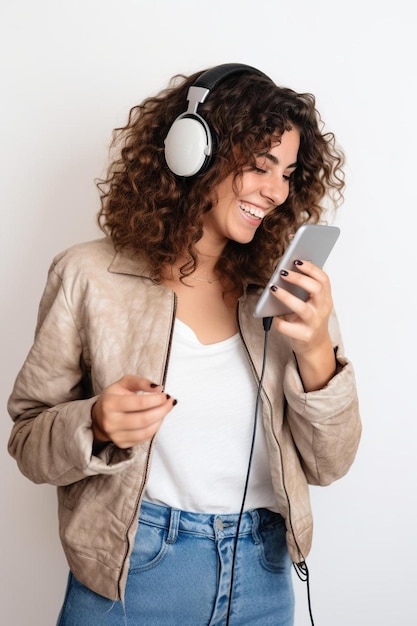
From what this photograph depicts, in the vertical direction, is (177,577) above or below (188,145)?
below

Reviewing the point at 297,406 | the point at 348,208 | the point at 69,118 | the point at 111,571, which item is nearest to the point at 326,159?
the point at 348,208

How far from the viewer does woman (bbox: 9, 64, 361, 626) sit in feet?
4.17

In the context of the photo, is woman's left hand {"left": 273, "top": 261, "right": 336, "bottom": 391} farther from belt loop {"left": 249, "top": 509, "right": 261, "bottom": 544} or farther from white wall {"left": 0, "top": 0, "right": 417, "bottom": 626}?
white wall {"left": 0, "top": 0, "right": 417, "bottom": 626}

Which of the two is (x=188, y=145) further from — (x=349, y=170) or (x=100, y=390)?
(x=349, y=170)

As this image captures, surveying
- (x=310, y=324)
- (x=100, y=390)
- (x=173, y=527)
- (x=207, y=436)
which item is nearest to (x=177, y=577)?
(x=173, y=527)

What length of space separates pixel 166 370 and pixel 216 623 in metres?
0.46

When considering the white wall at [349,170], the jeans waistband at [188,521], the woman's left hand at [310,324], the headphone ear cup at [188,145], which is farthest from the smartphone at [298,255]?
the white wall at [349,170]

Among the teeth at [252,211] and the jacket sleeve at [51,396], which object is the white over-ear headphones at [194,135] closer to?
the teeth at [252,211]

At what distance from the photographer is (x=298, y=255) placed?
1237 mm

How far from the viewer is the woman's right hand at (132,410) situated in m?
1.03

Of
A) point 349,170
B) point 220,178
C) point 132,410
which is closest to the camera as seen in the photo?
point 132,410

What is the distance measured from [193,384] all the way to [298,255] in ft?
0.99

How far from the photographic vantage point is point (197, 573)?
1.27 meters

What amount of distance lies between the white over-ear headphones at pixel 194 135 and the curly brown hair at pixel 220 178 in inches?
1.0
